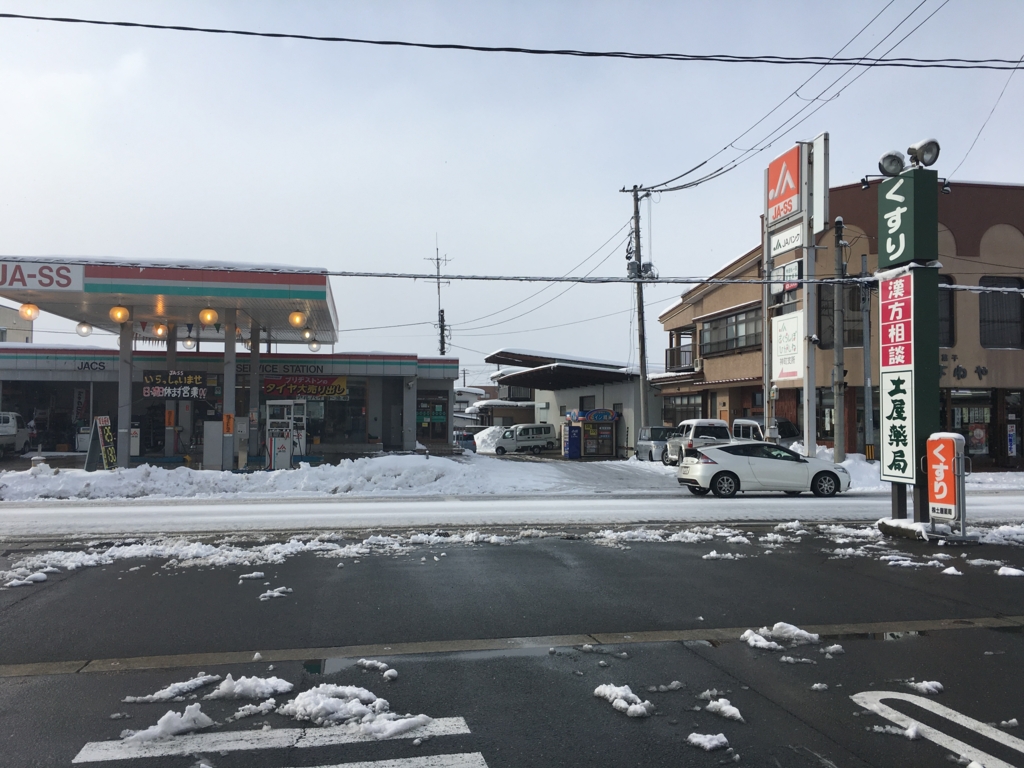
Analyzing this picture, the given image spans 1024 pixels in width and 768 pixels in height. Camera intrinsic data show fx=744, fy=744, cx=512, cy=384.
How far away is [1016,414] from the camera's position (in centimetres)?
3170

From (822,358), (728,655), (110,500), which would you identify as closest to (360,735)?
(728,655)

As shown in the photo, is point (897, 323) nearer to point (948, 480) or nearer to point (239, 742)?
point (948, 480)

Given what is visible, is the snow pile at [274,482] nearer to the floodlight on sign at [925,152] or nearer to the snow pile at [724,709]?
the floodlight on sign at [925,152]

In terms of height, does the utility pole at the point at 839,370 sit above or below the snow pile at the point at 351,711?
Result: above

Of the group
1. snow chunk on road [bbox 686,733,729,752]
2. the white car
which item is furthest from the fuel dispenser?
snow chunk on road [bbox 686,733,729,752]

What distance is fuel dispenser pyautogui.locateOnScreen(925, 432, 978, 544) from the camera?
424 inches

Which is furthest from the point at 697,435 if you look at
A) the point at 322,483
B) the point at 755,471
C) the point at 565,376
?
the point at 322,483

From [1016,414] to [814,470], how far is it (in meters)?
19.2

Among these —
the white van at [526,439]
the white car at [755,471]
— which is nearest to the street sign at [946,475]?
the white car at [755,471]

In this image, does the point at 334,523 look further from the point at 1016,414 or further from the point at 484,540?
the point at 1016,414

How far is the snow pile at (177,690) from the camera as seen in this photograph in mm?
4922

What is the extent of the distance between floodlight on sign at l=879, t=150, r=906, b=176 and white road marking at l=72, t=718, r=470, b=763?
11226 mm

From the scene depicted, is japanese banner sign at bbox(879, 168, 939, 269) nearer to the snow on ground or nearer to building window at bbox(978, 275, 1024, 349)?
the snow on ground

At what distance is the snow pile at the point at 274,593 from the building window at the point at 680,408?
34.5m
